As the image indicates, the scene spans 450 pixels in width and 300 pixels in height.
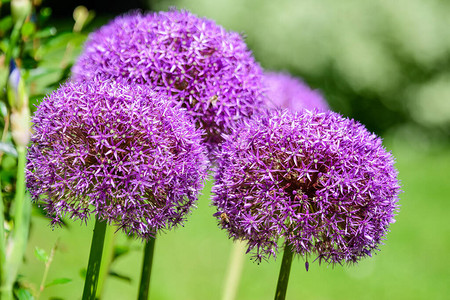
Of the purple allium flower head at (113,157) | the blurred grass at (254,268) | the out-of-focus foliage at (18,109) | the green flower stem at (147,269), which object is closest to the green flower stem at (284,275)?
the purple allium flower head at (113,157)

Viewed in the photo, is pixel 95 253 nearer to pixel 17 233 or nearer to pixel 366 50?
pixel 17 233

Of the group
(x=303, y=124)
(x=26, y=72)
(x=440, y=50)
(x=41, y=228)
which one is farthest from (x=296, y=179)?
(x=440, y=50)

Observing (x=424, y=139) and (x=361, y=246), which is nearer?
(x=361, y=246)

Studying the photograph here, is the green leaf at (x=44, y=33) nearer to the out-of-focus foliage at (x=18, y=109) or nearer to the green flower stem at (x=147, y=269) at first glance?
the out-of-focus foliage at (x=18, y=109)

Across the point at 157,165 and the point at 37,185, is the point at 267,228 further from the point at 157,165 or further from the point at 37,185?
the point at 37,185

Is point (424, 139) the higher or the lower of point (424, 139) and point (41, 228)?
the higher

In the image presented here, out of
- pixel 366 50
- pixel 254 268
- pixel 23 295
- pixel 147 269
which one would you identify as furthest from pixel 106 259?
pixel 366 50

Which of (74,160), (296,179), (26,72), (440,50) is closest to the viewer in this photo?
(74,160)
